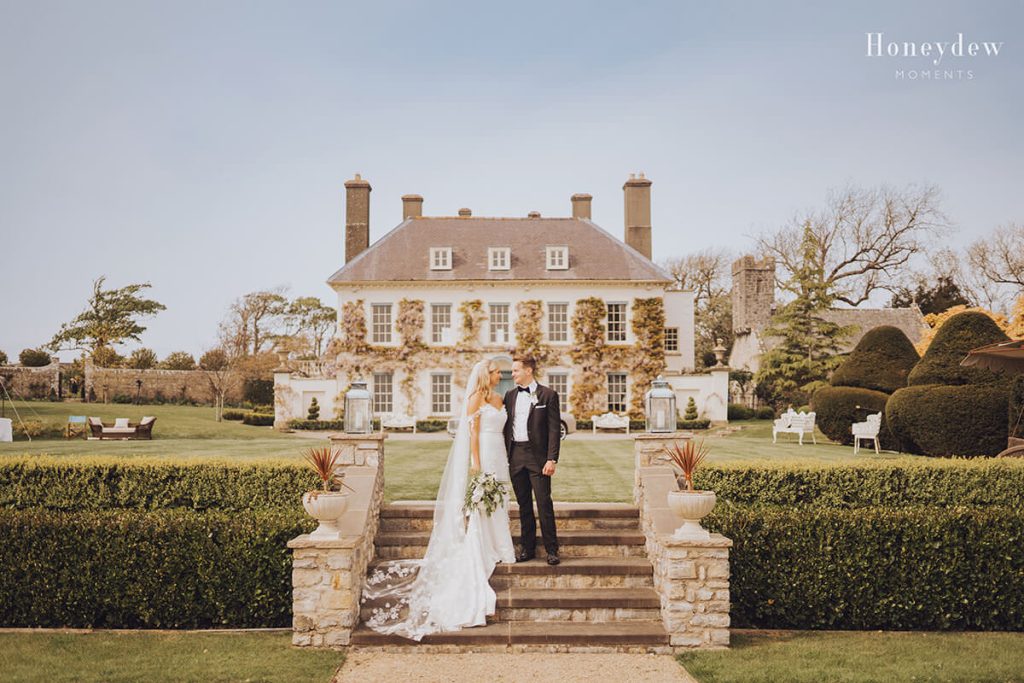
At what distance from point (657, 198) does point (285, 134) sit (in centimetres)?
1942

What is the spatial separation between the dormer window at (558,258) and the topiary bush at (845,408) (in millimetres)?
12491

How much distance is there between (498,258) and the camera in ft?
99.7

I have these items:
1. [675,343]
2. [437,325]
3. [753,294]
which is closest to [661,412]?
[437,325]

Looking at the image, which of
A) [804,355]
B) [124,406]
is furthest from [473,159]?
[124,406]

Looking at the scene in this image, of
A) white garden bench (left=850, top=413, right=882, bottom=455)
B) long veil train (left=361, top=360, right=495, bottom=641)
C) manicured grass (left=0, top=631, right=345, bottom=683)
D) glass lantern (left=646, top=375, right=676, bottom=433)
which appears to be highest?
glass lantern (left=646, top=375, right=676, bottom=433)

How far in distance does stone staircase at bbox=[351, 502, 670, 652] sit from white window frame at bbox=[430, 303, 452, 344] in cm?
2120

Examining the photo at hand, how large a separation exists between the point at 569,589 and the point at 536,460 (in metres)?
1.31

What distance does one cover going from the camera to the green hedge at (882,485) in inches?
340

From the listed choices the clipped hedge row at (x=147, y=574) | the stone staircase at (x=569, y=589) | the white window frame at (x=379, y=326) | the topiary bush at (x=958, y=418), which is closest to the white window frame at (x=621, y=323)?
the white window frame at (x=379, y=326)

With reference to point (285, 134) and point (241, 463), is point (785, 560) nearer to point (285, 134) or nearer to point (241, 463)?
point (241, 463)

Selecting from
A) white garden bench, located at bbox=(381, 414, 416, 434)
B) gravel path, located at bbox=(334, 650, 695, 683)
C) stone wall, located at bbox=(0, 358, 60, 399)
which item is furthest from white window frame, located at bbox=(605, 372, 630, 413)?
stone wall, located at bbox=(0, 358, 60, 399)

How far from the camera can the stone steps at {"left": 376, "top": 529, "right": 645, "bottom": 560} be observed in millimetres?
7855

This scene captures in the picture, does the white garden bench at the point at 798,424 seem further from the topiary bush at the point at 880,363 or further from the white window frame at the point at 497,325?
the white window frame at the point at 497,325

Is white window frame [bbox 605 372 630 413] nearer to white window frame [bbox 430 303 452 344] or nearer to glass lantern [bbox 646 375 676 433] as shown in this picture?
white window frame [bbox 430 303 452 344]
